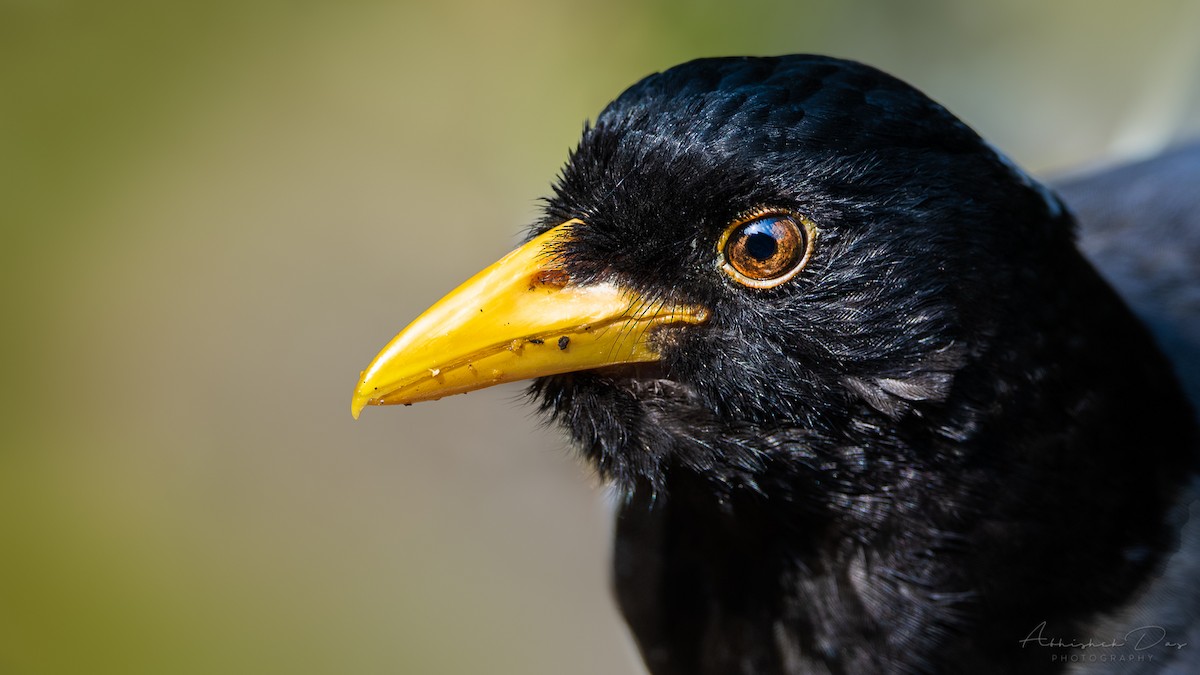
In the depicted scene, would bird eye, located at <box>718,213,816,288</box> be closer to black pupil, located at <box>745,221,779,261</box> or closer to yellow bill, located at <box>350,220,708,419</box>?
black pupil, located at <box>745,221,779,261</box>

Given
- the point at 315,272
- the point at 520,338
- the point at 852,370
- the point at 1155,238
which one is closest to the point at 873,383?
the point at 852,370

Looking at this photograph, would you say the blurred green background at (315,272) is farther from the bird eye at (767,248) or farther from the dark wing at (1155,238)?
the bird eye at (767,248)

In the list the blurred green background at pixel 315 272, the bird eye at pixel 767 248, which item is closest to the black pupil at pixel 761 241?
the bird eye at pixel 767 248

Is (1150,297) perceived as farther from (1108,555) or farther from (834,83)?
(834,83)
